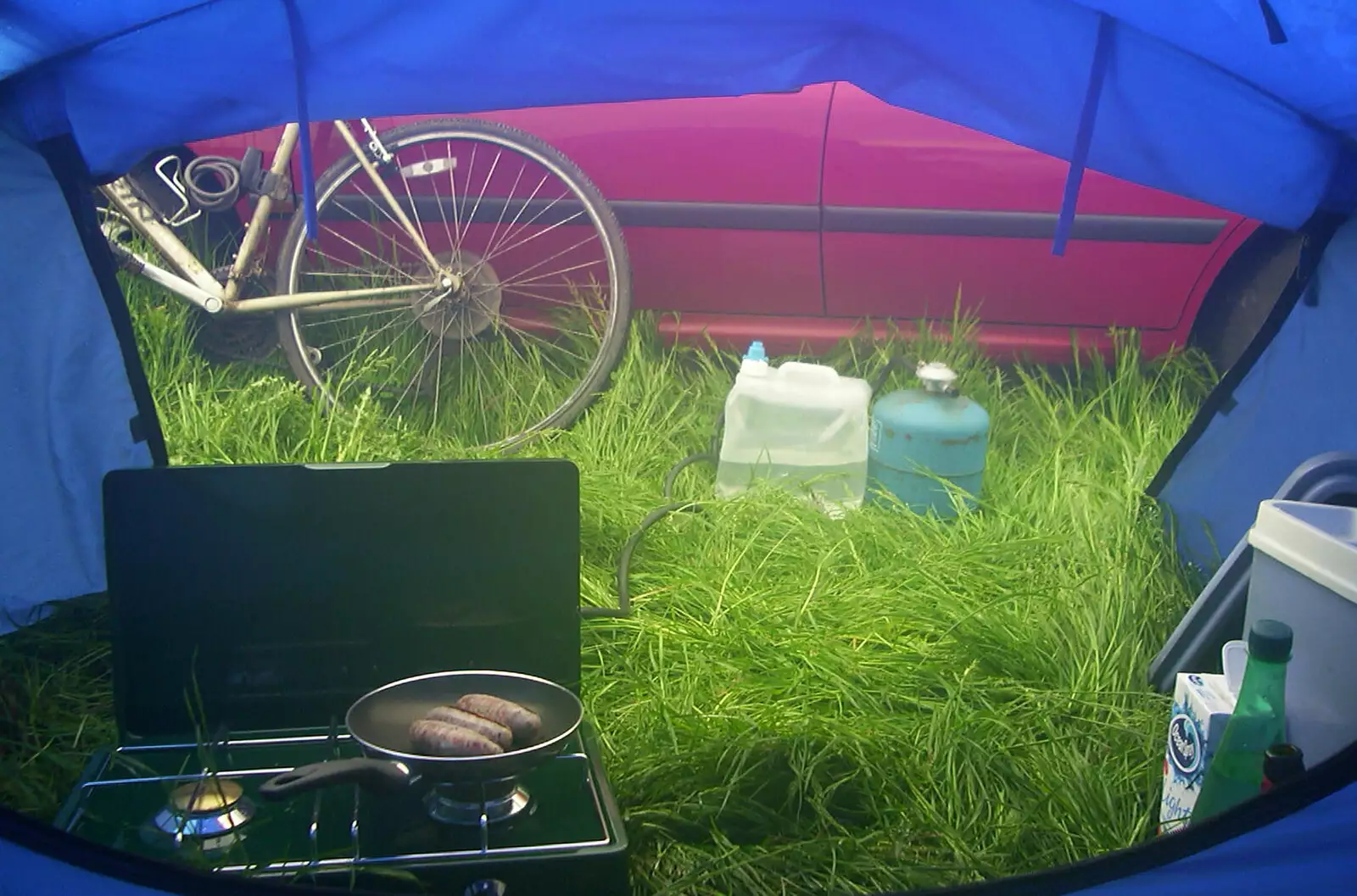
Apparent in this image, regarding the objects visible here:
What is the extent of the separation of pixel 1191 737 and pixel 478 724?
0.90 metres

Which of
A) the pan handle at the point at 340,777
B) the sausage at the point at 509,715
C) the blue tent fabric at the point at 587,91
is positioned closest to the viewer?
the pan handle at the point at 340,777

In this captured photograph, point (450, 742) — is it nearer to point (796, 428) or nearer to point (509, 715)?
point (509, 715)

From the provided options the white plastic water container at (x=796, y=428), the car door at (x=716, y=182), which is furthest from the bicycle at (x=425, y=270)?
the white plastic water container at (x=796, y=428)

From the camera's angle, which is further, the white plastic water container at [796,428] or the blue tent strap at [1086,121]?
the white plastic water container at [796,428]

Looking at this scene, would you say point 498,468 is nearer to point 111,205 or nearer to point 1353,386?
point 1353,386

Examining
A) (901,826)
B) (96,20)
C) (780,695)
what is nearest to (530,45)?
(96,20)

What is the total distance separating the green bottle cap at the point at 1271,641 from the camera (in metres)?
1.34

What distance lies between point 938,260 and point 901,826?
191cm

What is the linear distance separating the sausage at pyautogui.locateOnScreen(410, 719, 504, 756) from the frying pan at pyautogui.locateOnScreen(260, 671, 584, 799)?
18 millimetres

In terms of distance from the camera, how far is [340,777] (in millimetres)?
1250

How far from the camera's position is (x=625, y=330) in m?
3.06

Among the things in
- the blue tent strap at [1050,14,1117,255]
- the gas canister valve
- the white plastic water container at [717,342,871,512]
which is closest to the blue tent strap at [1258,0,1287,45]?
the blue tent strap at [1050,14,1117,255]

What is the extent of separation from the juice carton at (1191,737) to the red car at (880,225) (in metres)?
1.75

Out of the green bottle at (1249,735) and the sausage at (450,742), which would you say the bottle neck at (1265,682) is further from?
the sausage at (450,742)
